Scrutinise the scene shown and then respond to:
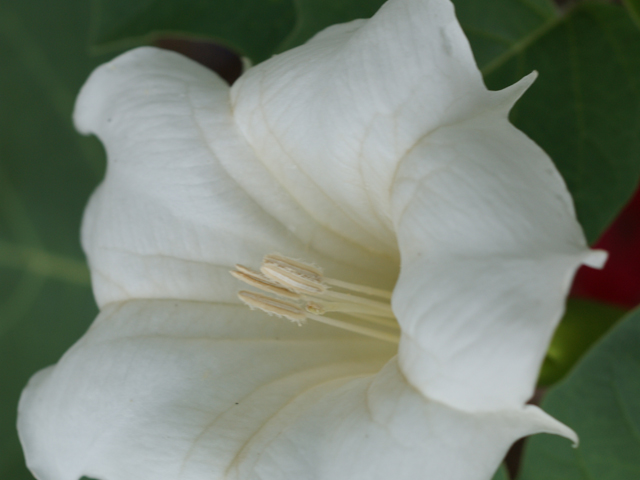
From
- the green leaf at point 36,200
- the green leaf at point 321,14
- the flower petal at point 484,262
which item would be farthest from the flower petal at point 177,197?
the green leaf at point 36,200

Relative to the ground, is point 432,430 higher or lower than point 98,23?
lower

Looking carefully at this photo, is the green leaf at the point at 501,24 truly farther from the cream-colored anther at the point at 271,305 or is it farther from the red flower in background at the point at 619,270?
the red flower in background at the point at 619,270

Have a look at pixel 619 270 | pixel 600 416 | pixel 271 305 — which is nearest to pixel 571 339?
pixel 600 416

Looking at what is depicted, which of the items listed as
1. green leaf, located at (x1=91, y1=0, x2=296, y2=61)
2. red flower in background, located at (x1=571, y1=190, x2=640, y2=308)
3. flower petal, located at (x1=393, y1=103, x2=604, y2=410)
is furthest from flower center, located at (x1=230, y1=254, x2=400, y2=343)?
red flower in background, located at (x1=571, y1=190, x2=640, y2=308)

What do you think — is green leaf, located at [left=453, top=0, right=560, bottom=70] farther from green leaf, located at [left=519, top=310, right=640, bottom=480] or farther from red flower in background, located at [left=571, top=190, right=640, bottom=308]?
red flower in background, located at [left=571, top=190, right=640, bottom=308]

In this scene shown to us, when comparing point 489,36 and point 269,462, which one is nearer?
point 269,462

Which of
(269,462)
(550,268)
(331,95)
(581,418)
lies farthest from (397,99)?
(581,418)

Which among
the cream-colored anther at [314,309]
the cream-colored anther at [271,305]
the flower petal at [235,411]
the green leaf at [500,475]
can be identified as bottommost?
the green leaf at [500,475]

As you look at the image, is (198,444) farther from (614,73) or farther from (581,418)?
(614,73)
